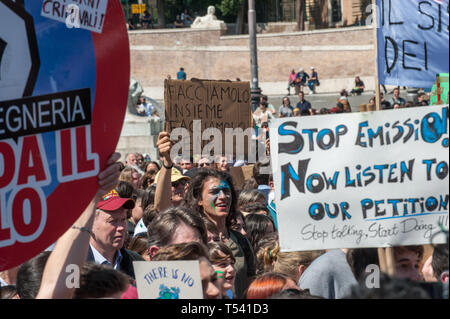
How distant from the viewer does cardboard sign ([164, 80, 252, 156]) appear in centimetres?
605

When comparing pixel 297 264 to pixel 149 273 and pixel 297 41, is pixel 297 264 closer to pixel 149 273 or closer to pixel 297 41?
pixel 149 273

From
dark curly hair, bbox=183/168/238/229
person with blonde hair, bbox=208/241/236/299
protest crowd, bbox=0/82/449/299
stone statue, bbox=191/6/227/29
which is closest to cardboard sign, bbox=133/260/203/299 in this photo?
A: protest crowd, bbox=0/82/449/299

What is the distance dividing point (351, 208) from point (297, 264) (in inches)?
41.6

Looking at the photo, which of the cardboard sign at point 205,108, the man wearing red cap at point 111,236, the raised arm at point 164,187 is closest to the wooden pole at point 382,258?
→ the man wearing red cap at point 111,236

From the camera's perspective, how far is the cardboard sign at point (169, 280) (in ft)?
8.63

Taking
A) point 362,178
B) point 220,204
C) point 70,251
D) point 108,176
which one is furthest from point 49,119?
point 220,204

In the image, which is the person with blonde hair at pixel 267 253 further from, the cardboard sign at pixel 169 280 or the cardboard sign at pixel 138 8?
the cardboard sign at pixel 138 8

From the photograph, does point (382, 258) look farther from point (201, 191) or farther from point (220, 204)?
point (201, 191)

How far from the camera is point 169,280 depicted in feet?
8.79

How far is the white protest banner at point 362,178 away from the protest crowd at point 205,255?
0.14 m

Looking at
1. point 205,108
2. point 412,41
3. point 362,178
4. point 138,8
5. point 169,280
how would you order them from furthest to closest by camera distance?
point 138,8 → point 205,108 → point 412,41 → point 362,178 → point 169,280

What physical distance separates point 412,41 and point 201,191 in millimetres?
1480

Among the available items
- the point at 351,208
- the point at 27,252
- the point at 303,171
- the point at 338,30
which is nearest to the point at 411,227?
the point at 351,208

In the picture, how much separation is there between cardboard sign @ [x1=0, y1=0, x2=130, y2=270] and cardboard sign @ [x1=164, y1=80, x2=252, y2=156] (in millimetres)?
3137
